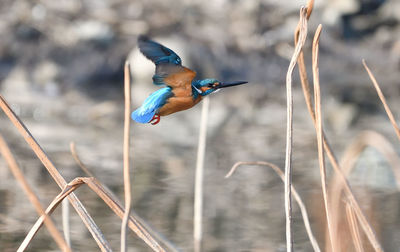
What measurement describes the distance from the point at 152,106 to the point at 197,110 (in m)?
8.70

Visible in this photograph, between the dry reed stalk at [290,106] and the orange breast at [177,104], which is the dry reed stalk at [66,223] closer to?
the dry reed stalk at [290,106]

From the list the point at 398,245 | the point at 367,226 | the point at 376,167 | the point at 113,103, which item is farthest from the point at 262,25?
the point at 367,226

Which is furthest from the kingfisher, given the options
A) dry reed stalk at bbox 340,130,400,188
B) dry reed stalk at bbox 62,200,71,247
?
dry reed stalk at bbox 62,200,71,247

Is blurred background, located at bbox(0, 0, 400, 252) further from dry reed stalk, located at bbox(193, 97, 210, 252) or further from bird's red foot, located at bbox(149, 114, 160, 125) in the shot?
bird's red foot, located at bbox(149, 114, 160, 125)

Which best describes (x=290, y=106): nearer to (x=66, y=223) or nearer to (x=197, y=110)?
(x=66, y=223)

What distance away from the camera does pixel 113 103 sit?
400 inches

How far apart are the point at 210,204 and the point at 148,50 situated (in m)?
4.19

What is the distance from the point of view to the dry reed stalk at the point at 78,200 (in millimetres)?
1943

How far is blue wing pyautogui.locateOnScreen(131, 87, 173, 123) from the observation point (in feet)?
4.50

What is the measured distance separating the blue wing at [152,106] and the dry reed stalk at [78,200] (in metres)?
0.64

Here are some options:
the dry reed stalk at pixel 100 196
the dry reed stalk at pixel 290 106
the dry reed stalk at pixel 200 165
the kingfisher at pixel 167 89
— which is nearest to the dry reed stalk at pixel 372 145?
the dry reed stalk at pixel 290 106

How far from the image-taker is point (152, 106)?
138 centimetres

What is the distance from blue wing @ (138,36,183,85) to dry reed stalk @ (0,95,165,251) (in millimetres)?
650

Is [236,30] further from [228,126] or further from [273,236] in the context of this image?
[273,236]
